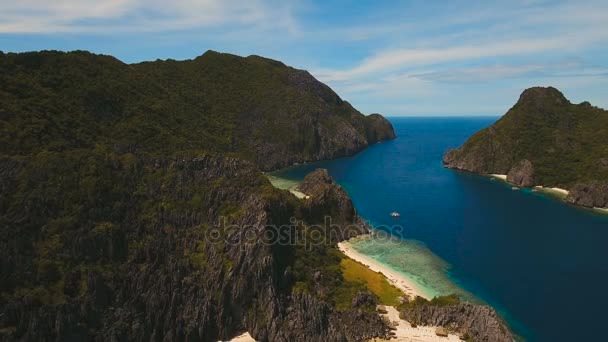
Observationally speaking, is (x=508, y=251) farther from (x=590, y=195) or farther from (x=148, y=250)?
(x=148, y=250)

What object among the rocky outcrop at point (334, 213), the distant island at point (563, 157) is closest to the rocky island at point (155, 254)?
the rocky outcrop at point (334, 213)

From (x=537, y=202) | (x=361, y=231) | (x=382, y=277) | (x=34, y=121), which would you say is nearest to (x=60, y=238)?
(x=34, y=121)

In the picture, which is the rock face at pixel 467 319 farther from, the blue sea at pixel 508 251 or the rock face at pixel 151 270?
the rock face at pixel 151 270

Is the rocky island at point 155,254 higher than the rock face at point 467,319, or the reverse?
the rocky island at point 155,254

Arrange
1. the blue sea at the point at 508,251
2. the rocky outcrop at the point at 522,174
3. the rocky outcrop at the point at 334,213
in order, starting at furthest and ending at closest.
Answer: the rocky outcrop at the point at 522,174 → the rocky outcrop at the point at 334,213 → the blue sea at the point at 508,251

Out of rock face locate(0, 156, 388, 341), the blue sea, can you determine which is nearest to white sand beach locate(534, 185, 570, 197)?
the blue sea

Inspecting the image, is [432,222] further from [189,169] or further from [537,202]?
[189,169]
